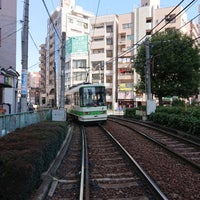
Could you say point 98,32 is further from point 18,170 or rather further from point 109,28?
point 18,170

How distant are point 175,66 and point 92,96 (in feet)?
40.2

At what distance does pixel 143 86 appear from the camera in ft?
114

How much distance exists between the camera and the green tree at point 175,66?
31.5 m

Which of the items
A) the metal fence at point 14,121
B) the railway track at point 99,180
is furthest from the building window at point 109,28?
the railway track at point 99,180

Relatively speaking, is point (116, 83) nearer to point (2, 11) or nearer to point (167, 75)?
point (167, 75)

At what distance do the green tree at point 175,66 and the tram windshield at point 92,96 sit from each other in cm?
973

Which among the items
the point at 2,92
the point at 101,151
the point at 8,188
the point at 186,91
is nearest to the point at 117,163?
the point at 101,151

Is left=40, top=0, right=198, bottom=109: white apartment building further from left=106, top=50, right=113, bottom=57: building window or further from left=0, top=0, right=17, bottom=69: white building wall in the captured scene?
left=0, top=0, right=17, bottom=69: white building wall

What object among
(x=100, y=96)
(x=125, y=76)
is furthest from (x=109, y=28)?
(x=100, y=96)

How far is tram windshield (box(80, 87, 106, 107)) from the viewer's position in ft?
74.7

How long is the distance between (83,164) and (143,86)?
87.2 ft

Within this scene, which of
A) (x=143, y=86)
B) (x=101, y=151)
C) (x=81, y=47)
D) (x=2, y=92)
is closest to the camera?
(x=101, y=151)

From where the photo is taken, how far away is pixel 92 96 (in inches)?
904

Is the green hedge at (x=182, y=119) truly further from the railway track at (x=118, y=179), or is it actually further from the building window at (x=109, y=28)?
the building window at (x=109, y=28)
